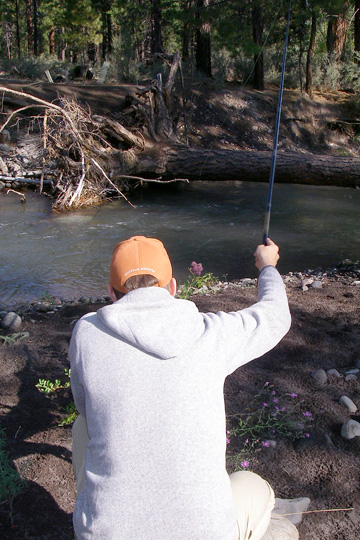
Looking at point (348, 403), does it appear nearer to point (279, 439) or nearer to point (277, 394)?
point (277, 394)

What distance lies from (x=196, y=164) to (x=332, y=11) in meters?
7.26

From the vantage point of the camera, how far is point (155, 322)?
143 cm

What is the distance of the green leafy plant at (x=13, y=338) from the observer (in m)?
3.85

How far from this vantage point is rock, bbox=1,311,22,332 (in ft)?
14.3

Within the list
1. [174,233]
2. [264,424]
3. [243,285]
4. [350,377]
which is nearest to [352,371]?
[350,377]

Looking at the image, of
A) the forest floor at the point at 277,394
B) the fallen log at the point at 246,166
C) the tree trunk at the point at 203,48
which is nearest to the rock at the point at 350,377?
the forest floor at the point at 277,394

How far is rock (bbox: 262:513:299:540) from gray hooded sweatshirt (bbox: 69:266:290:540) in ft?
2.12

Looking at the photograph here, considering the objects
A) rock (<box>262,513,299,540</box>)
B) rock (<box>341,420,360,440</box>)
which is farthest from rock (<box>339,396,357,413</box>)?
rock (<box>262,513,299,540</box>)

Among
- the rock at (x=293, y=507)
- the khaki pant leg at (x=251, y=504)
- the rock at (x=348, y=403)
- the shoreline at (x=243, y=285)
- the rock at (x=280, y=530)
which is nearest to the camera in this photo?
the khaki pant leg at (x=251, y=504)

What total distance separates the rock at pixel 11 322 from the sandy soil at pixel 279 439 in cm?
7

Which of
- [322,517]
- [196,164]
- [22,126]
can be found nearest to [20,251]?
[196,164]

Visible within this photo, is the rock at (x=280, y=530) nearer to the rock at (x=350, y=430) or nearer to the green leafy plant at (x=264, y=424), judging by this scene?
the green leafy plant at (x=264, y=424)

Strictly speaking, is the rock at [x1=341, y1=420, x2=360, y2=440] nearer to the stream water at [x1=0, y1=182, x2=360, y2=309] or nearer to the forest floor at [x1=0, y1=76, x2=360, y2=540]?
the forest floor at [x1=0, y1=76, x2=360, y2=540]

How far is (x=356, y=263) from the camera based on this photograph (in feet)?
22.7
